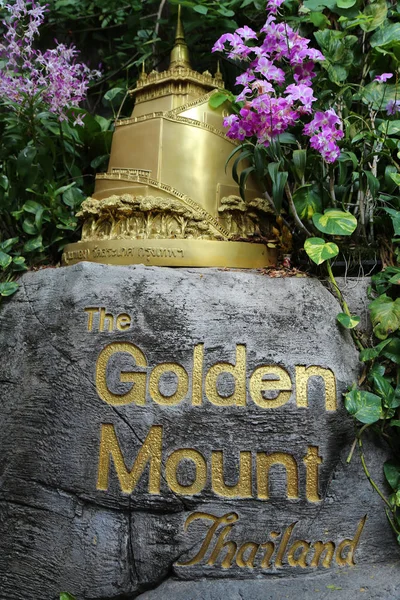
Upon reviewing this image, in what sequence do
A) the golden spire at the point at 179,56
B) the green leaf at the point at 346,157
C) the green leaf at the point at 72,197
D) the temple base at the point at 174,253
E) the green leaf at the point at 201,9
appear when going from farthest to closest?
the green leaf at the point at 201,9 < the green leaf at the point at 72,197 < the golden spire at the point at 179,56 < the green leaf at the point at 346,157 < the temple base at the point at 174,253

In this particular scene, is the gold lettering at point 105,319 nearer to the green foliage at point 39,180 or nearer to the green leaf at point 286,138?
the green foliage at point 39,180

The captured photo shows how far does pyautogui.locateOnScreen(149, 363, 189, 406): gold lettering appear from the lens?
2.04 m

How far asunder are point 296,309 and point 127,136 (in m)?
1.13

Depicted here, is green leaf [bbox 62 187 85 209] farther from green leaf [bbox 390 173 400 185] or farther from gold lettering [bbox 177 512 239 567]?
gold lettering [bbox 177 512 239 567]

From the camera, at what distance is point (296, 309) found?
215 centimetres

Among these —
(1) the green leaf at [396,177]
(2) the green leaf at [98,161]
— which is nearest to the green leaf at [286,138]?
(1) the green leaf at [396,177]

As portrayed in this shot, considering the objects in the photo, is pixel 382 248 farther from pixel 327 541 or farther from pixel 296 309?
pixel 327 541

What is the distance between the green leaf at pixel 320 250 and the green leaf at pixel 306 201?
167 mm

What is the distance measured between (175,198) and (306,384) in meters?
0.95

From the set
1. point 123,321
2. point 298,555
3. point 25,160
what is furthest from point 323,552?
point 25,160

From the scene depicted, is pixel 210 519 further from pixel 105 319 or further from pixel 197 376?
pixel 105 319

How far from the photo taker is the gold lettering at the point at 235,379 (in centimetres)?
204

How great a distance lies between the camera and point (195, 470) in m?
2.00

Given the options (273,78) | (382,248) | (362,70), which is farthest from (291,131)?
(382,248)
